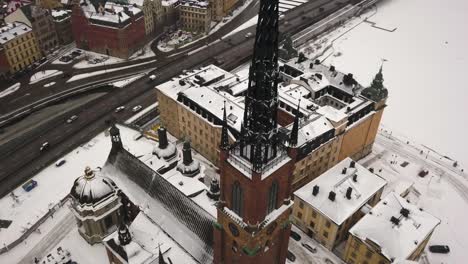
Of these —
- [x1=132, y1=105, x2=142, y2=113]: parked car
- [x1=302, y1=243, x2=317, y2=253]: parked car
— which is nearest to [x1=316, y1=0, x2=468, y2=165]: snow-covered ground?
[x1=302, y1=243, x2=317, y2=253]: parked car

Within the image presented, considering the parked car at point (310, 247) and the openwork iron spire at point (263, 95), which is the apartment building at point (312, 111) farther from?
the openwork iron spire at point (263, 95)

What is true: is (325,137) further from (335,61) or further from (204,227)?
(335,61)

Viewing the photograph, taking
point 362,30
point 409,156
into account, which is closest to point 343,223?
point 409,156

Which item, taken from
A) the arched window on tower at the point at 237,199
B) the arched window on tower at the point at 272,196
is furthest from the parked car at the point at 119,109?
the arched window on tower at the point at 272,196

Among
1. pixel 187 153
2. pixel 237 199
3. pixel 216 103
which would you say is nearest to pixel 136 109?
pixel 216 103

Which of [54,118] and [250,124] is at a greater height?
[250,124]

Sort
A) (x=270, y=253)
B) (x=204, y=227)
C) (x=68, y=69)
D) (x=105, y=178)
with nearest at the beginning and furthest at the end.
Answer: (x=270, y=253) → (x=204, y=227) → (x=105, y=178) → (x=68, y=69)

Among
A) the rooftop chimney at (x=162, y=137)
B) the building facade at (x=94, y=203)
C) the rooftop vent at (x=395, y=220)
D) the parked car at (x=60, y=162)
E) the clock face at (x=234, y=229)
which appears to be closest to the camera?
the clock face at (x=234, y=229)
